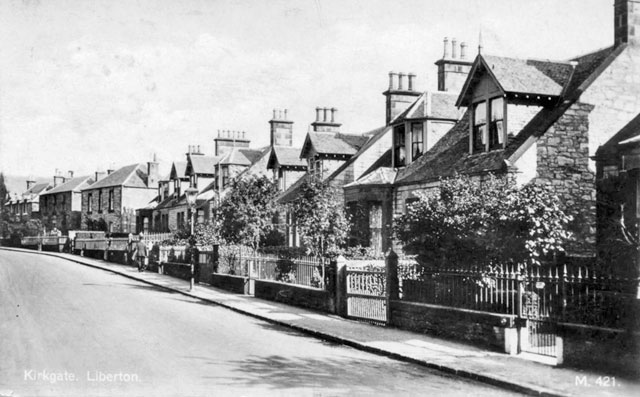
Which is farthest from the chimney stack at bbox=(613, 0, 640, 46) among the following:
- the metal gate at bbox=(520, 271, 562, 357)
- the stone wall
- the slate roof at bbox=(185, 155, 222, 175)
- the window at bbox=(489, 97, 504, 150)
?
the slate roof at bbox=(185, 155, 222, 175)

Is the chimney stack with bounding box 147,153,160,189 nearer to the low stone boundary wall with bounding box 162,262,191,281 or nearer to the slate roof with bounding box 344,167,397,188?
the low stone boundary wall with bounding box 162,262,191,281

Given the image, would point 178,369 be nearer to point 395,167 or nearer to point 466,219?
point 466,219

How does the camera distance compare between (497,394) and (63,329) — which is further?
(63,329)

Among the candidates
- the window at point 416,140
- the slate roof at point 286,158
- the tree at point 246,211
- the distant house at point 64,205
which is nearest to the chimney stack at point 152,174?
the distant house at point 64,205

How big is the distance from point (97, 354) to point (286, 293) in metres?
9.36

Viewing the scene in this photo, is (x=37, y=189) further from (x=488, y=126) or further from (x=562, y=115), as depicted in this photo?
(x=562, y=115)

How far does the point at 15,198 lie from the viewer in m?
91.0

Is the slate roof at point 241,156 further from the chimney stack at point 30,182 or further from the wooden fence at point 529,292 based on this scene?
the chimney stack at point 30,182

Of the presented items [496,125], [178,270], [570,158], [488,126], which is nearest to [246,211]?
[178,270]

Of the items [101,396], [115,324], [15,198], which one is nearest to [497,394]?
[101,396]

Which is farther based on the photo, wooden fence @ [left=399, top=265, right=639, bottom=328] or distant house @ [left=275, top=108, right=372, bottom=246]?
distant house @ [left=275, top=108, right=372, bottom=246]

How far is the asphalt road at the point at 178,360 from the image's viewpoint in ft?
27.7

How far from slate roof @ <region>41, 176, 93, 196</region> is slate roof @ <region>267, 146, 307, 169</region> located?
41432mm

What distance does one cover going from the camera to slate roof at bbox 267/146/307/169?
3691 cm
